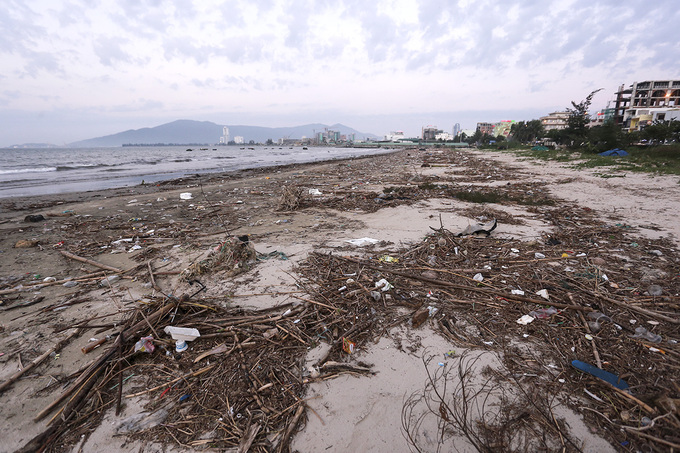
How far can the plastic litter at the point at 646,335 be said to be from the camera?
2285mm

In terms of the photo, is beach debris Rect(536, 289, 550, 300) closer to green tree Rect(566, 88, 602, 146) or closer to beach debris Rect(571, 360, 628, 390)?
beach debris Rect(571, 360, 628, 390)

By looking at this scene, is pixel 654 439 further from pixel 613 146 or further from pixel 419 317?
pixel 613 146

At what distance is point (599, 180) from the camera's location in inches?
417

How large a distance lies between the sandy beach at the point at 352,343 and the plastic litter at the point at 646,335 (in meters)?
0.01

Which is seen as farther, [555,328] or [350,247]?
[350,247]

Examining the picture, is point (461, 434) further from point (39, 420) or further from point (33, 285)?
point (33, 285)

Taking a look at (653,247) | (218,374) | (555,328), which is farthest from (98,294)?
(653,247)

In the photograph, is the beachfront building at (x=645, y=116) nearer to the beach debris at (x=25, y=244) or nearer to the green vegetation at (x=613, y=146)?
the green vegetation at (x=613, y=146)

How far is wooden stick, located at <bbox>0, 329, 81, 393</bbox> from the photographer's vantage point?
2.13 m

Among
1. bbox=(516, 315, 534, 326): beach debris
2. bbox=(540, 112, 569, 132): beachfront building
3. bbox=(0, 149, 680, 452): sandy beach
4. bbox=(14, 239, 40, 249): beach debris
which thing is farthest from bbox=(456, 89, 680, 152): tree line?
bbox=(540, 112, 569, 132): beachfront building

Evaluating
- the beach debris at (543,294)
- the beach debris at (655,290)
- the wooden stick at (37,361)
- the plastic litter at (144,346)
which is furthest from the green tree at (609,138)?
the wooden stick at (37,361)

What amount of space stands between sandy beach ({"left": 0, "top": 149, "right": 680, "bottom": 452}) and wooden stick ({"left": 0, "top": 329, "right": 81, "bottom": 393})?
0.01 meters

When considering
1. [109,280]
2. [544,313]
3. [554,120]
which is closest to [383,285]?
[544,313]

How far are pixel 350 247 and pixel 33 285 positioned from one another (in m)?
4.35
